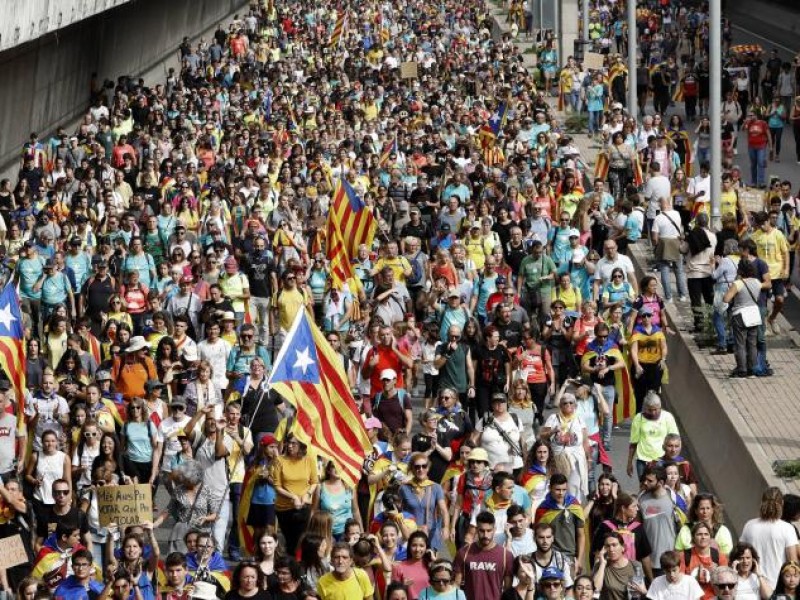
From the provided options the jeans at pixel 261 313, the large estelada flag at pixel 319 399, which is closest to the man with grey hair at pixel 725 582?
the large estelada flag at pixel 319 399

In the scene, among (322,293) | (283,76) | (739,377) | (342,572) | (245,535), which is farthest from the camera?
(283,76)

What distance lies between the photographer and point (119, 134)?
36.2m

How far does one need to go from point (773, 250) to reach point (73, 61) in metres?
20.3

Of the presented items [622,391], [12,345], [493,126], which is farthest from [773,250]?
[493,126]

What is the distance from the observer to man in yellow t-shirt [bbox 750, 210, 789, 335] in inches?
911

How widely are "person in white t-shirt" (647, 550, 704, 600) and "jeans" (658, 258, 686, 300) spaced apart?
1117 centimetres

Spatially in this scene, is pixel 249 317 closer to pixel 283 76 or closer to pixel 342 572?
pixel 342 572

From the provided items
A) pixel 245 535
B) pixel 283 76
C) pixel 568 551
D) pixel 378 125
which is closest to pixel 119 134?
pixel 378 125

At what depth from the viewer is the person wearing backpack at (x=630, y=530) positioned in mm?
15039

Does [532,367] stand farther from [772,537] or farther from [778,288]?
[772,537]

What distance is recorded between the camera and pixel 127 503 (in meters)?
15.6

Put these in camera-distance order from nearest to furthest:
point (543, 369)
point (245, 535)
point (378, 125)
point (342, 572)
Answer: point (342, 572) < point (245, 535) < point (543, 369) < point (378, 125)

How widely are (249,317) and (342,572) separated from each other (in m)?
9.32

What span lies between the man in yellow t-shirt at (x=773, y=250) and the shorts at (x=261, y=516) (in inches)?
306
